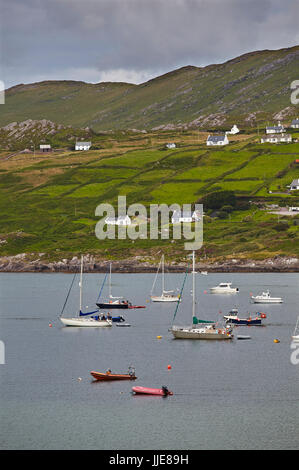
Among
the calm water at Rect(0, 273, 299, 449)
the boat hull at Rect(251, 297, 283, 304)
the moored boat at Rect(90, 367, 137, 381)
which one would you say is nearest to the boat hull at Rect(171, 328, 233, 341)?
the calm water at Rect(0, 273, 299, 449)

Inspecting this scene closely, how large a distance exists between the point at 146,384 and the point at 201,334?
77.5ft

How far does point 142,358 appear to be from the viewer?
81.7 metres

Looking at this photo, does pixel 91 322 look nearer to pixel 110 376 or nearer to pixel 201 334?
pixel 201 334

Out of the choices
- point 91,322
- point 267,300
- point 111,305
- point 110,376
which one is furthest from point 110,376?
point 267,300

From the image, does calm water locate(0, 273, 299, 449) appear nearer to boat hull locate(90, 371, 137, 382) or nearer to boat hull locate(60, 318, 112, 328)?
boat hull locate(60, 318, 112, 328)

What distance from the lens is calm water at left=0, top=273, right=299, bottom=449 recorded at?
53.6m

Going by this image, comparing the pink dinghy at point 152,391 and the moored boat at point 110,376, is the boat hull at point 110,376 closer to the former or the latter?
the moored boat at point 110,376

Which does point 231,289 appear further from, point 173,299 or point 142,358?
point 142,358

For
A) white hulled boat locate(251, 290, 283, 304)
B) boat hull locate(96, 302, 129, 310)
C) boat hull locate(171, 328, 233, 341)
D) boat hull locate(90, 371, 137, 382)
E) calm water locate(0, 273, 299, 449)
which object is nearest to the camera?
calm water locate(0, 273, 299, 449)

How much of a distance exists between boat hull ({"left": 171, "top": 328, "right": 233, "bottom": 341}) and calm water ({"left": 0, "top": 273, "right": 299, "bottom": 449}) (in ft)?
2.76

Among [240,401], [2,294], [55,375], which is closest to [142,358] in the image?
[55,375]

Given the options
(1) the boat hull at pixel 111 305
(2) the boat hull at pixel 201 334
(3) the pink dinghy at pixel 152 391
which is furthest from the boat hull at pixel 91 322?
(3) the pink dinghy at pixel 152 391

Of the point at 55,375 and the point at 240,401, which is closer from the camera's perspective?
the point at 240,401
